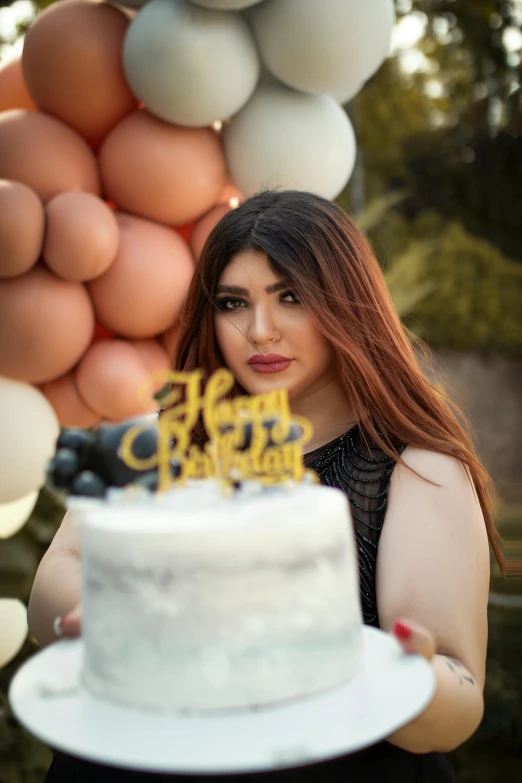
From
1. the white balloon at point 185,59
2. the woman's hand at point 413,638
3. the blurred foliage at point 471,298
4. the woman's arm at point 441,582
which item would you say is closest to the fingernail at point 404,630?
the woman's hand at point 413,638

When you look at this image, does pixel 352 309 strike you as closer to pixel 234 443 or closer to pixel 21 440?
pixel 234 443

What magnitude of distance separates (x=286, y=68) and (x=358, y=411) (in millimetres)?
1066

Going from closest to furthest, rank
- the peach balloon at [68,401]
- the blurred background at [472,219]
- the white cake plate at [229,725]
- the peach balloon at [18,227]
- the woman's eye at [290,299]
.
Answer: the white cake plate at [229,725], the woman's eye at [290,299], the peach balloon at [18,227], the peach balloon at [68,401], the blurred background at [472,219]

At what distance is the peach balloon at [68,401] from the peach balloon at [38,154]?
0.50 m

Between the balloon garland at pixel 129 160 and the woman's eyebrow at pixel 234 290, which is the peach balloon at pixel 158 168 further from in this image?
the woman's eyebrow at pixel 234 290

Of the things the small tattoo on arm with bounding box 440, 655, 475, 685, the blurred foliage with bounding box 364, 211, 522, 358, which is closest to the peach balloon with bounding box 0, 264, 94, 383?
the small tattoo on arm with bounding box 440, 655, 475, 685

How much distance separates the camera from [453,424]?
69.0 inches

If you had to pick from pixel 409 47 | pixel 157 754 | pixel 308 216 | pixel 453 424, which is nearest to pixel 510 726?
pixel 453 424

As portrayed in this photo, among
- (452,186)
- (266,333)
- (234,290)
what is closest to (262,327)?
(266,333)

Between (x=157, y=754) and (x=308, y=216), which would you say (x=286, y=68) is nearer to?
(x=308, y=216)

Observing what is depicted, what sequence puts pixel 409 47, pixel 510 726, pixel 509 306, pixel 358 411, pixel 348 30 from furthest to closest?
pixel 509 306, pixel 409 47, pixel 510 726, pixel 348 30, pixel 358 411

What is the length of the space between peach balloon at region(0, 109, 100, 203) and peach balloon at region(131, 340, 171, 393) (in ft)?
1.51

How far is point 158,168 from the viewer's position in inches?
89.0

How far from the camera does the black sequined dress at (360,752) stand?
144 centimetres
